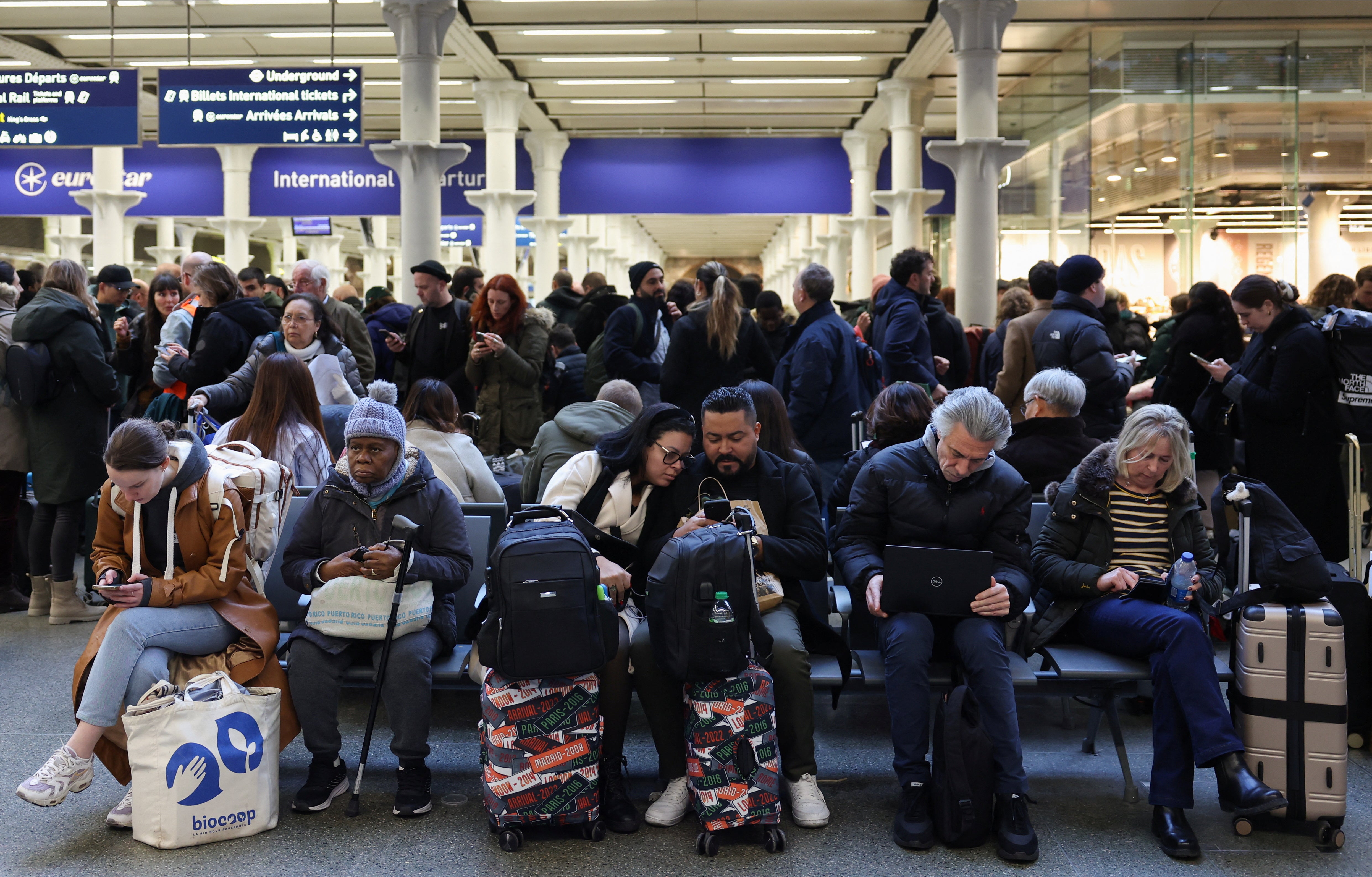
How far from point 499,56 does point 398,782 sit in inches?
490

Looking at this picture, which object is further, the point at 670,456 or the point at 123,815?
the point at 670,456

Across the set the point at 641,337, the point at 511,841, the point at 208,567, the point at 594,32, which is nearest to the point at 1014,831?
the point at 511,841

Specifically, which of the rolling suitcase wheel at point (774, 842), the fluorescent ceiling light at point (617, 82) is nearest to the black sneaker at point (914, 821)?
the rolling suitcase wheel at point (774, 842)

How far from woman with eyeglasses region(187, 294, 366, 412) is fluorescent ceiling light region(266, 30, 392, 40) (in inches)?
360

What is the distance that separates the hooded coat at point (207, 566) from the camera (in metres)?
3.87

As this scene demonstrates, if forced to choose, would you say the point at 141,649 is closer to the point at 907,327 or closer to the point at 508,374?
the point at 508,374

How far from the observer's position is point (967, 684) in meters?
3.79

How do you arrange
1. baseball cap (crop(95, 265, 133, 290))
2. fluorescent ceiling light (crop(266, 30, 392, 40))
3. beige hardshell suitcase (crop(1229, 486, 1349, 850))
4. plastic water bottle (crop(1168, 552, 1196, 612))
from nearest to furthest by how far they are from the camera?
1. beige hardshell suitcase (crop(1229, 486, 1349, 850))
2. plastic water bottle (crop(1168, 552, 1196, 612))
3. baseball cap (crop(95, 265, 133, 290))
4. fluorescent ceiling light (crop(266, 30, 392, 40))

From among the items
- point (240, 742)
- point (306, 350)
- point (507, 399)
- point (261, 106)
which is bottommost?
point (240, 742)

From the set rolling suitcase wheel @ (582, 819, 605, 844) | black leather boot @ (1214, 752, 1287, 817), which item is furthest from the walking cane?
black leather boot @ (1214, 752, 1287, 817)

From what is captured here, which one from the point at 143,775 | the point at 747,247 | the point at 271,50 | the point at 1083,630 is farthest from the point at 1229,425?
the point at 747,247

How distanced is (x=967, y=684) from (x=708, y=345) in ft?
10.2

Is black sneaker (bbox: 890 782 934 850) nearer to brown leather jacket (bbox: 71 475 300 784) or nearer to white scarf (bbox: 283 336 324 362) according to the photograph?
brown leather jacket (bbox: 71 475 300 784)

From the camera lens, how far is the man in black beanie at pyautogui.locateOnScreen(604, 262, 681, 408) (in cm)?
708
